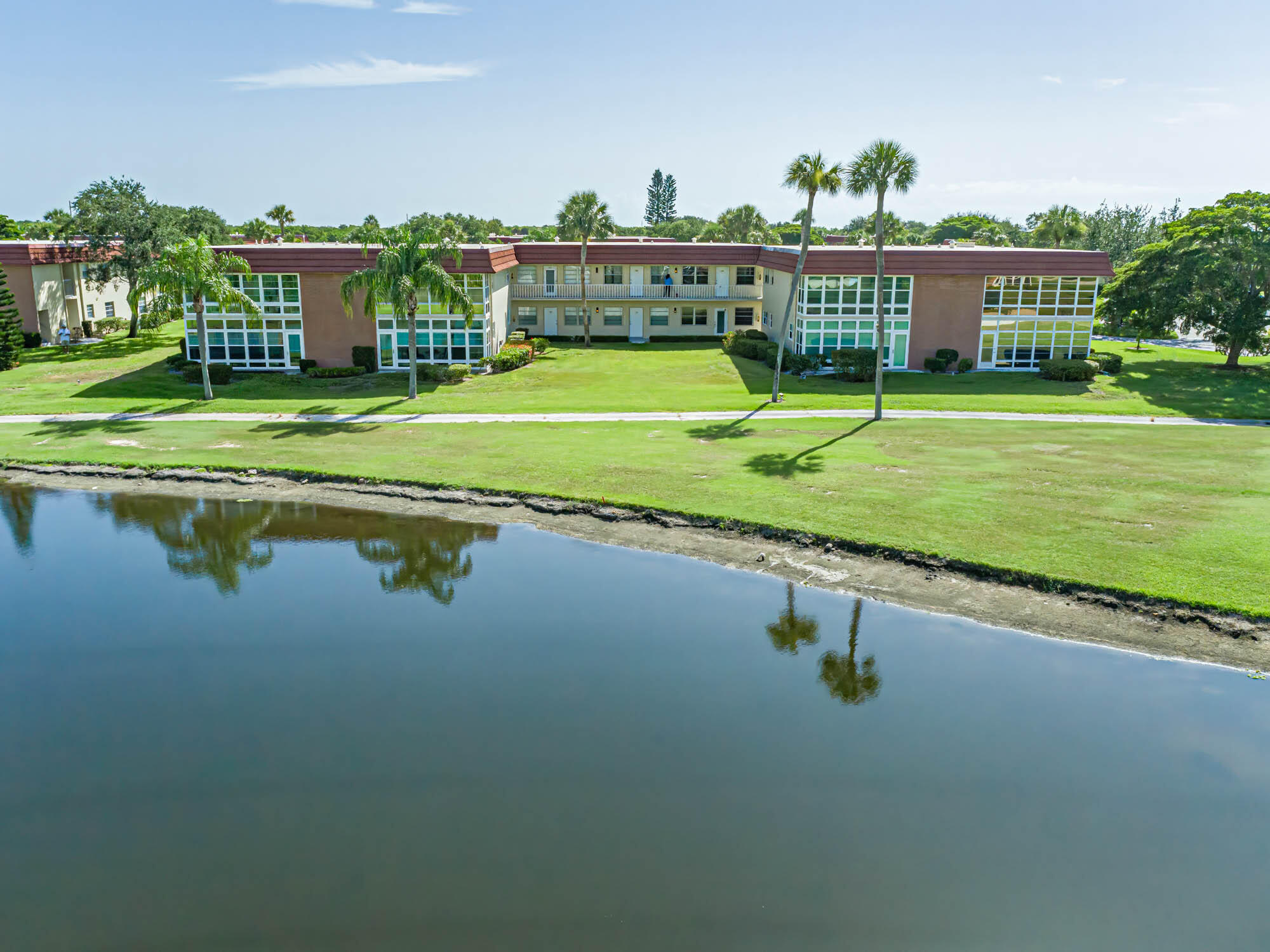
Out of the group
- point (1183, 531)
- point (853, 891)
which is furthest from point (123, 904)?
point (1183, 531)

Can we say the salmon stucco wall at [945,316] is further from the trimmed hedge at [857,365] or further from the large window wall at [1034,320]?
the trimmed hedge at [857,365]

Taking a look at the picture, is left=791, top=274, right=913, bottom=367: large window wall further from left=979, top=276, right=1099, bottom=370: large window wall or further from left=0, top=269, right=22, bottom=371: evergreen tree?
left=0, top=269, right=22, bottom=371: evergreen tree

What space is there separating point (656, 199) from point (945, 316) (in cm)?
11653

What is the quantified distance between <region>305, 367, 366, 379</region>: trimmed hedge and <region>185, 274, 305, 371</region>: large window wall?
6.01ft

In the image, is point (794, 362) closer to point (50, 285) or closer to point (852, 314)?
point (852, 314)

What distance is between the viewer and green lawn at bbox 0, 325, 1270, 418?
38.2 meters

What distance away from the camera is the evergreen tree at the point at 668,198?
155625 millimetres

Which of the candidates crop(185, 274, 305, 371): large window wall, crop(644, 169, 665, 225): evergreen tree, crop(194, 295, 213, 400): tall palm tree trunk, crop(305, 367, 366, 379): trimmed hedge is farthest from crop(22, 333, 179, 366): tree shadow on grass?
crop(644, 169, 665, 225): evergreen tree

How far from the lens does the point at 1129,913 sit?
10367 mm

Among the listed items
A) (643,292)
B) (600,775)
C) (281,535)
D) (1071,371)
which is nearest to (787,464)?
(281,535)

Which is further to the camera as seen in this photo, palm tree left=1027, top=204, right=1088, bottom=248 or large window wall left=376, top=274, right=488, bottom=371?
palm tree left=1027, top=204, right=1088, bottom=248

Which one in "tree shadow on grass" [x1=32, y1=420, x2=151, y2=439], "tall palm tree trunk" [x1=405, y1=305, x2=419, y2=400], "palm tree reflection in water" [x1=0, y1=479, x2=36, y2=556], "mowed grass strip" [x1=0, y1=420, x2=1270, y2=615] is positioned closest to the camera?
"mowed grass strip" [x1=0, y1=420, x2=1270, y2=615]

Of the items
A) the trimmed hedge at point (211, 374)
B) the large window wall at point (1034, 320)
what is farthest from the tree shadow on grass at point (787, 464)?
the trimmed hedge at point (211, 374)

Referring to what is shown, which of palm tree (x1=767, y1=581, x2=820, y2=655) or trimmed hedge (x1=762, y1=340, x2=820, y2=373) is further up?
trimmed hedge (x1=762, y1=340, x2=820, y2=373)
